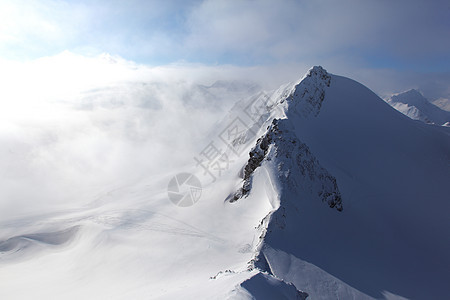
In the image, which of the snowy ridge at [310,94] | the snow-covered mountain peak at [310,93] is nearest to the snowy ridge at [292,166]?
the snowy ridge at [310,94]

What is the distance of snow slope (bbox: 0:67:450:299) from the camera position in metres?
21.8

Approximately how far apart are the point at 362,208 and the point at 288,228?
49.3 feet

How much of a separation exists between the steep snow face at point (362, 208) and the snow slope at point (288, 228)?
168 mm

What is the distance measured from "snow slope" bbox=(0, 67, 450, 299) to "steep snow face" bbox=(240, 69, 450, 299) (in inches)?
6.6

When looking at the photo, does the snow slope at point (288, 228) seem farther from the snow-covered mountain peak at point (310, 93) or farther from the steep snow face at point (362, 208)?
the snow-covered mountain peak at point (310, 93)

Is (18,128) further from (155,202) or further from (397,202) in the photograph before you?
(397,202)

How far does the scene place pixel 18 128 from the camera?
166 m

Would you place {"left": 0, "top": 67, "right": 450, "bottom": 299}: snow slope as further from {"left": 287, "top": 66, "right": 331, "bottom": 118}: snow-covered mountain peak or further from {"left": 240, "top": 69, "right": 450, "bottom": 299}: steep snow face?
{"left": 287, "top": 66, "right": 331, "bottom": 118}: snow-covered mountain peak

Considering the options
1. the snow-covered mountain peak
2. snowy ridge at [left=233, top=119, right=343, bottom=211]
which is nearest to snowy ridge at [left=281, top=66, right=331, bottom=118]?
the snow-covered mountain peak

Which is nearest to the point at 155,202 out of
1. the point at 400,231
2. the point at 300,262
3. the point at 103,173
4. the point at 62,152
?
the point at 300,262

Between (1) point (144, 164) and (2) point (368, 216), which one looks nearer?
(2) point (368, 216)

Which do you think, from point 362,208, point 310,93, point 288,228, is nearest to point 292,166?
point 288,228

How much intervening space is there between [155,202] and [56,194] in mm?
47954

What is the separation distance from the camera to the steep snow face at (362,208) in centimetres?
2227
